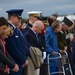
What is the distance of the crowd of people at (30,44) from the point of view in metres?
5.50

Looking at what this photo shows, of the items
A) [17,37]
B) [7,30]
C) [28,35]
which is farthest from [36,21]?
[7,30]

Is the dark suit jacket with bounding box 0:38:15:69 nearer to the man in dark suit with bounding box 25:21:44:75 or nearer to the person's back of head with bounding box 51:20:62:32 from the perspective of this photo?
the man in dark suit with bounding box 25:21:44:75

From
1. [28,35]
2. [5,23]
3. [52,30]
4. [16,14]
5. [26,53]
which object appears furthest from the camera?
[52,30]

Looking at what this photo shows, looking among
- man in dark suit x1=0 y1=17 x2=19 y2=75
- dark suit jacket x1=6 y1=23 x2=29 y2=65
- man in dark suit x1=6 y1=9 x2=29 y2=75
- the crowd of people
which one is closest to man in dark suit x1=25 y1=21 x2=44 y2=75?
the crowd of people

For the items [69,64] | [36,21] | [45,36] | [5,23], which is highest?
[5,23]

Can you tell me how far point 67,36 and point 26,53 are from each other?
9.75ft

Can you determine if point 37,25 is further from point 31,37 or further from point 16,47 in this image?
point 16,47

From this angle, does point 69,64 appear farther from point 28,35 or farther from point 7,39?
point 7,39

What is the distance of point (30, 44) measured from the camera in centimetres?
730

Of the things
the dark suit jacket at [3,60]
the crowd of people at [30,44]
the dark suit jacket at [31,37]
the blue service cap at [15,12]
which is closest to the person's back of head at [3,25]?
the crowd of people at [30,44]

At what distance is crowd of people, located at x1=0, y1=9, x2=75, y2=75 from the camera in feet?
18.1

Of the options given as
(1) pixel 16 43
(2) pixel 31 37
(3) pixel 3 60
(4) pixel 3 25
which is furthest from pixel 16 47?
(2) pixel 31 37

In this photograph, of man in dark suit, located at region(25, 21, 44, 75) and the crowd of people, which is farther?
man in dark suit, located at region(25, 21, 44, 75)

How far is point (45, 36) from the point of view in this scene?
28.3 feet
